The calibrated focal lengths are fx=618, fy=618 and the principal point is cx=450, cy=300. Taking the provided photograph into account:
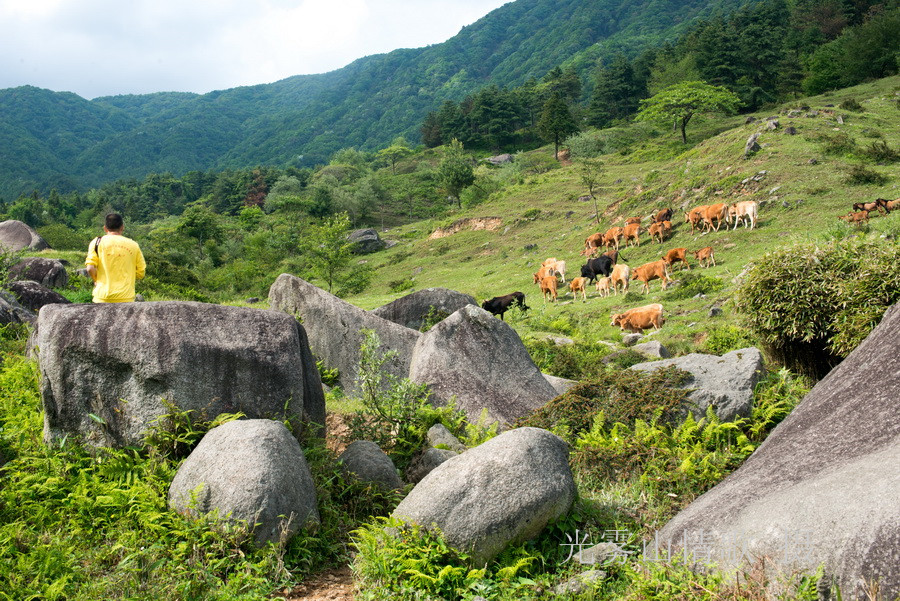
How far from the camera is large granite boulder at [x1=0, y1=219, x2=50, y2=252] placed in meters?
40.2

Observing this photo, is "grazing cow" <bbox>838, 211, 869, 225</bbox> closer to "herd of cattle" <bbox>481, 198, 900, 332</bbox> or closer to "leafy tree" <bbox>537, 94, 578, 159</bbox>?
"herd of cattle" <bbox>481, 198, 900, 332</bbox>

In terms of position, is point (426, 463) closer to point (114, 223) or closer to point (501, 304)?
point (114, 223)

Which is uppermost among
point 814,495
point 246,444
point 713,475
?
point 246,444

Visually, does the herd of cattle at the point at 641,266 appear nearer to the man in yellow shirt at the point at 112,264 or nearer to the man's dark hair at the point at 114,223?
the man in yellow shirt at the point at 112,264

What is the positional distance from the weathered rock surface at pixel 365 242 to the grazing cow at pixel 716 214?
38.8 m

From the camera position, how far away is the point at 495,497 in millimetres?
6656

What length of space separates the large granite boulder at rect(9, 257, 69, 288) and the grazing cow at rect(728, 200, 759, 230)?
32.0m

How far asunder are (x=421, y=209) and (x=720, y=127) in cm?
4692

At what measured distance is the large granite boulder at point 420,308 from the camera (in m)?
19.9

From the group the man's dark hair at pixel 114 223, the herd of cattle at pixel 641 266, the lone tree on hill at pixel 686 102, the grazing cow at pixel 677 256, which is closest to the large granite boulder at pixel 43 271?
the herd of cattle at pixel 641 266

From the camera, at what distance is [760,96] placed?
261ft

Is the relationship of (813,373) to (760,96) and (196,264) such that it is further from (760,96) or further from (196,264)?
(760,96)

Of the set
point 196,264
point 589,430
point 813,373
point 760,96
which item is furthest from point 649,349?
point 760,96

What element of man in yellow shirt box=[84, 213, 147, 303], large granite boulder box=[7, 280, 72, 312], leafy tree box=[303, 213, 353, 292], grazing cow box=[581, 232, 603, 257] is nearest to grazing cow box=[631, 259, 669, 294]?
grazing cow box=[581, 232, 603, 257]
